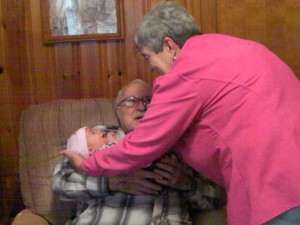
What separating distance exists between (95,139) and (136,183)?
0.91 feet

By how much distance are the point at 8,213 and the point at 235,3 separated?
1.79 meters

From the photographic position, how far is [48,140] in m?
1.92

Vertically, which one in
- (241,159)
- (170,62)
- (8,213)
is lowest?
(8,213)

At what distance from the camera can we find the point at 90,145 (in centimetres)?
174

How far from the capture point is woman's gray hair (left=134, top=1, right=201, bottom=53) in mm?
1380

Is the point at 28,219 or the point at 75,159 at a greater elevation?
the point at 75,159

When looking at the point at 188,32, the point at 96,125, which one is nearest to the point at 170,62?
the point at 188,32

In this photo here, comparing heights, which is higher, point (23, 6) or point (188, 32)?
point (23, 6)

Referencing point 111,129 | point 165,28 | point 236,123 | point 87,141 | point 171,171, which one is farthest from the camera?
point 111,129

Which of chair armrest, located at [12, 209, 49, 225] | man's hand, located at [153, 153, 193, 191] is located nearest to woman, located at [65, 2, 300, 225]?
man's hand, located at [153, 153, 193, 191]

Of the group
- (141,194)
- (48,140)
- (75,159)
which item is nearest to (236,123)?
(141,194)

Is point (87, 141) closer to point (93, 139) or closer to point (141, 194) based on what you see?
point (93, 139)

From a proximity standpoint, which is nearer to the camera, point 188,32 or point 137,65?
point 188,32

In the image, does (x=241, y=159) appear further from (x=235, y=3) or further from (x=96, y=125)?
(x=235, y=3)
